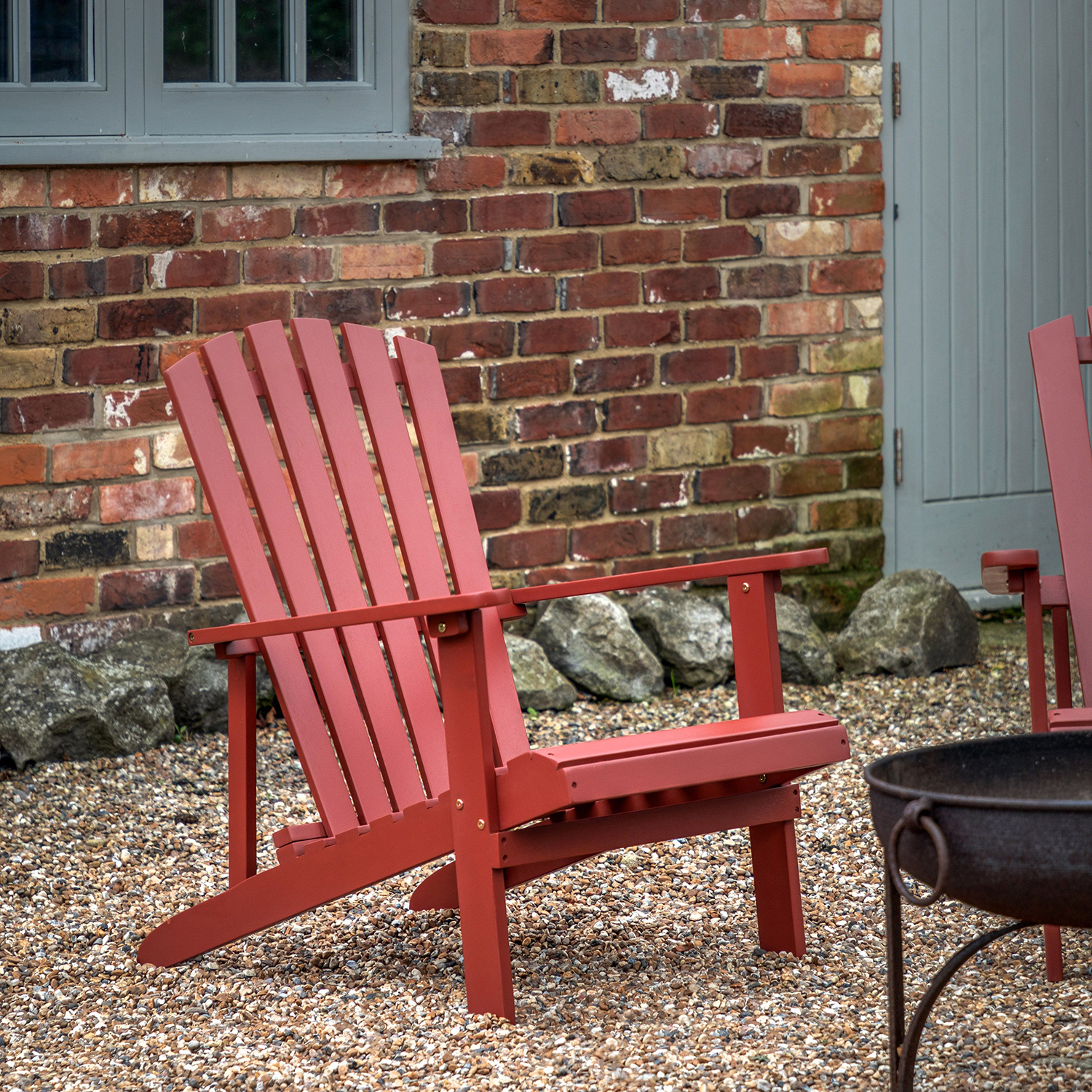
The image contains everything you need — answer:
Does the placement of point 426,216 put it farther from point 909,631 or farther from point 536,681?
point 909,631

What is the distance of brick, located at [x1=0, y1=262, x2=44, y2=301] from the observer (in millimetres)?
3580

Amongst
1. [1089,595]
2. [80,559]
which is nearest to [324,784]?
[1089,595]

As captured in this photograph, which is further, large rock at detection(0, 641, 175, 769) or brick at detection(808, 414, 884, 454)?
brick at detection(808, 414, 884, 454)

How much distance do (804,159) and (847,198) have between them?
194 mm

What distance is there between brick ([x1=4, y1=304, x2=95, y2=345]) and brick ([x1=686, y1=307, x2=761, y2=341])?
1.71m

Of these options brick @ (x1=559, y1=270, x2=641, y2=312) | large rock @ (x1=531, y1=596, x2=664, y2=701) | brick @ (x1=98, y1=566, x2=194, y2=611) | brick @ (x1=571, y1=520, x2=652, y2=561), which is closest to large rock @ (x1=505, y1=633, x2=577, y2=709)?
large rock @ (x1=531, y1=596, x2=664, y2=701)

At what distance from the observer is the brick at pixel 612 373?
166 inches

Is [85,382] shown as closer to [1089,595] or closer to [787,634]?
[787,634]

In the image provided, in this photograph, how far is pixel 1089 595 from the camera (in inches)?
96.5

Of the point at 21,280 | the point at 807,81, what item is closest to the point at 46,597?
the point at 21,280

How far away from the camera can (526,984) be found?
226 cm

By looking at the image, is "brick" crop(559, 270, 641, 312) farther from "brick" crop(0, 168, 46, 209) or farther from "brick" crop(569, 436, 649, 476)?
"brick" crop(0, 168, 46, 209)

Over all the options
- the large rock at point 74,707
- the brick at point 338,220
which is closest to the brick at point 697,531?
the brick at point 338,220

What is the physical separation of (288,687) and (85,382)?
64.4 inches
